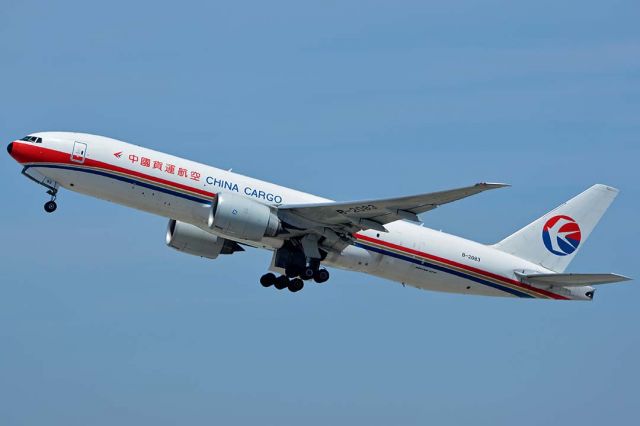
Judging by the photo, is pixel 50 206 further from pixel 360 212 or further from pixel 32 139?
pixel 360 212

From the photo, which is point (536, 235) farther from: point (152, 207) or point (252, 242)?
point (152, 207)

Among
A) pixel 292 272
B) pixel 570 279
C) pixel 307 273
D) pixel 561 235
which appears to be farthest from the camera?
pixel 561 235

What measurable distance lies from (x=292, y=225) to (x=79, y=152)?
8.85 m

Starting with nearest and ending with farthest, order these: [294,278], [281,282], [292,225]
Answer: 1. [292,225]
2. [294,278]
3. [281,282]

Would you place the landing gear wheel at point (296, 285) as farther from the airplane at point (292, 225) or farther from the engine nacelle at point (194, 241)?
the engine nacelle at point (194, 241)

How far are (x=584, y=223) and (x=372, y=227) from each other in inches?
518

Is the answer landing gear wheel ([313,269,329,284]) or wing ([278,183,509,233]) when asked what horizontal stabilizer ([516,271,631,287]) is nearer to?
wing ([278,183,509,233])

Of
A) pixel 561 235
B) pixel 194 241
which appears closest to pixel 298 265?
pixel 194 241

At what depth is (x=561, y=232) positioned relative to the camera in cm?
5638

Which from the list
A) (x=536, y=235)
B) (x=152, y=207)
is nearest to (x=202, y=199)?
(x=152, y=207)

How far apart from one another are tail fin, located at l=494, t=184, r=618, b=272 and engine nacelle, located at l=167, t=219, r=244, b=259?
484 inches

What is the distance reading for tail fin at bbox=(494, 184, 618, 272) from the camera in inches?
2168

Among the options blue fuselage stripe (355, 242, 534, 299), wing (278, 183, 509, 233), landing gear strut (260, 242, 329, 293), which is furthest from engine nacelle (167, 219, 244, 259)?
blue fuselage stripe (355, 242, 534, 299)

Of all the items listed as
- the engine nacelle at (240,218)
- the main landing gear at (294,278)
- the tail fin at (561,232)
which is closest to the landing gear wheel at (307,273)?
the main landing gear at (294,278)
